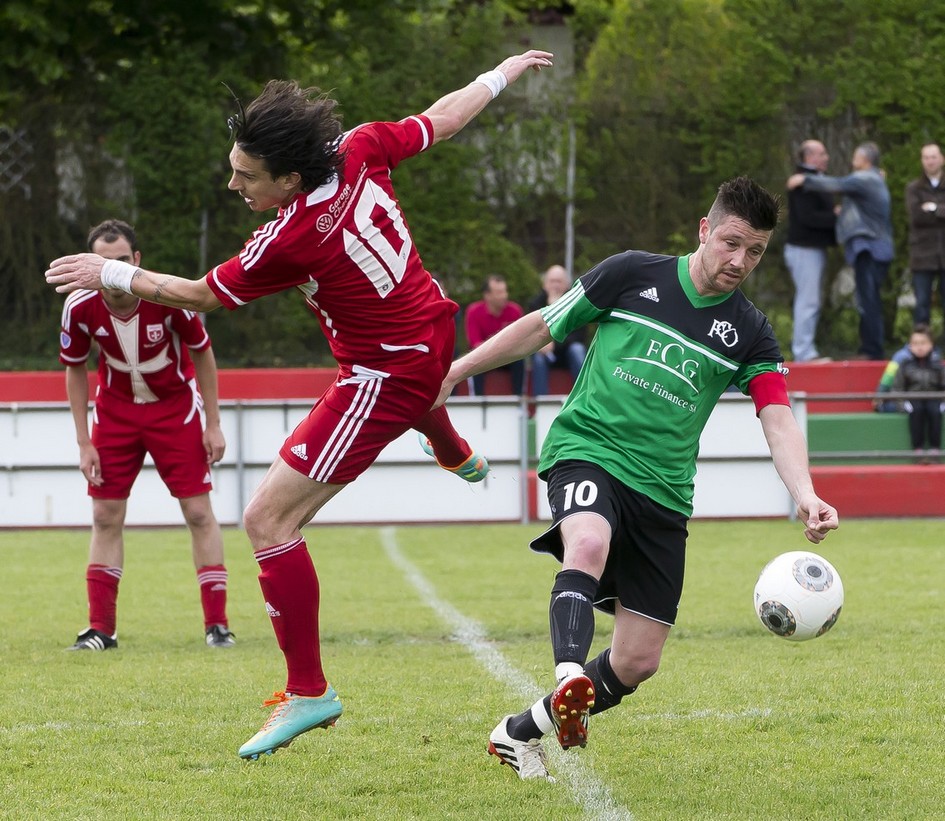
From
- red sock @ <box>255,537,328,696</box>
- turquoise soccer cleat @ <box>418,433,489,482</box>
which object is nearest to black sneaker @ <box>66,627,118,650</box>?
turquoise soccer cleat @ <box>418,433,489,482</box>

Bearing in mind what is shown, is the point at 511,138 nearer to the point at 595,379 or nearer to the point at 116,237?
the point at 116,237

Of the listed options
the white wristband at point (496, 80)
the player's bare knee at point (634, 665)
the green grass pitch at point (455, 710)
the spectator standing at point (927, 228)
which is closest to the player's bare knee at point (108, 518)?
the green grass pitch at point (455, 710)

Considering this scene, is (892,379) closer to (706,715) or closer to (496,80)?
(706,715)

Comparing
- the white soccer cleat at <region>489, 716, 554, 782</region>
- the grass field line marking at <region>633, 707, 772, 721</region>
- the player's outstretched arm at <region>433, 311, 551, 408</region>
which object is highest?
the player's outstretched arm at <region>433, 311, 551, 408</region>

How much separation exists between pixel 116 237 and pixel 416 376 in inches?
108

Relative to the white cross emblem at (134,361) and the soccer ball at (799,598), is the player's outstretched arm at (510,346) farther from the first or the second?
the white cross emblem at (134,361)

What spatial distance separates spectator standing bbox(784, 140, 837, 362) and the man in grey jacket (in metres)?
0.15

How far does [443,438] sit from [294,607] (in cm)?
107

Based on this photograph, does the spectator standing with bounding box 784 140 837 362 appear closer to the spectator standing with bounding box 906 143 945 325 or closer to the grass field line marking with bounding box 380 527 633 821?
the spectator standing with bounding box 906 143 945 325

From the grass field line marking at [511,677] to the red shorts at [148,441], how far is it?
1.73 m

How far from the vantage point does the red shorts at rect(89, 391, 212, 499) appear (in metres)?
7.70

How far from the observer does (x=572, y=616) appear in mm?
4406

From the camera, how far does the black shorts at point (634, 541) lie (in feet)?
15.8

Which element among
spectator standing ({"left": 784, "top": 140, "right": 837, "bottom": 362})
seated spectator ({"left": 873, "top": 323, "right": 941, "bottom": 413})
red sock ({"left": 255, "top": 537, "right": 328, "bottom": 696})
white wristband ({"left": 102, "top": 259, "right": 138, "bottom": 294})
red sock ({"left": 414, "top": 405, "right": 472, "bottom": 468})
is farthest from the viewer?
spectator standing ({"left": 784, "top": 140, "right": 837, "bottom": 362})
